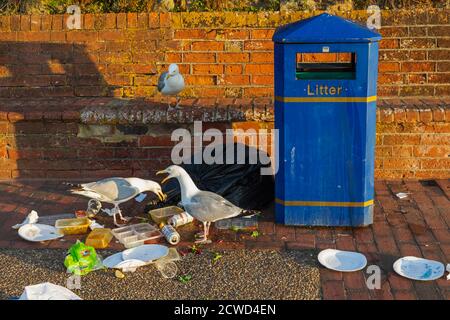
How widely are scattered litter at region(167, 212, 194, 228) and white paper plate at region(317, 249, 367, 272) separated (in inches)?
51.1

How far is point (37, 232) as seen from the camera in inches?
206

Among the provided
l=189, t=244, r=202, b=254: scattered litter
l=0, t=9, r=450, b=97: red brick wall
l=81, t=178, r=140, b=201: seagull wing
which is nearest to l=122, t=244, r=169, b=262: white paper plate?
l=189, t=244, r=202, b=254: scattered litter

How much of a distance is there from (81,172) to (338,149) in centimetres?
300

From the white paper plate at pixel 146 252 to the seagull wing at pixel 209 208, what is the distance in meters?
0.38

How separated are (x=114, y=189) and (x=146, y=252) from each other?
751mm

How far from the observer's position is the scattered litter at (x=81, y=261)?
4496 millimetres

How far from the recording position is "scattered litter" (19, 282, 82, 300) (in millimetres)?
3902

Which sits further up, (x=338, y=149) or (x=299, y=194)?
(x=338, y=149)

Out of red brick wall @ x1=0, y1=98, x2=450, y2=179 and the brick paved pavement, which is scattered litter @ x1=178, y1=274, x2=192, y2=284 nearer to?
the brick paved pavement

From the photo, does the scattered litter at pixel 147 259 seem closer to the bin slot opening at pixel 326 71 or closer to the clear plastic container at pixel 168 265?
the clear plastic container at pixel 168 265

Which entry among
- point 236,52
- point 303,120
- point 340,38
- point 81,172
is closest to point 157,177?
point 81,172

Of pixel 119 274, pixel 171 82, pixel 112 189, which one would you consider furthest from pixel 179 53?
pixel 119 274

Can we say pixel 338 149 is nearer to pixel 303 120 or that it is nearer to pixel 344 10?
pixel 303 120
